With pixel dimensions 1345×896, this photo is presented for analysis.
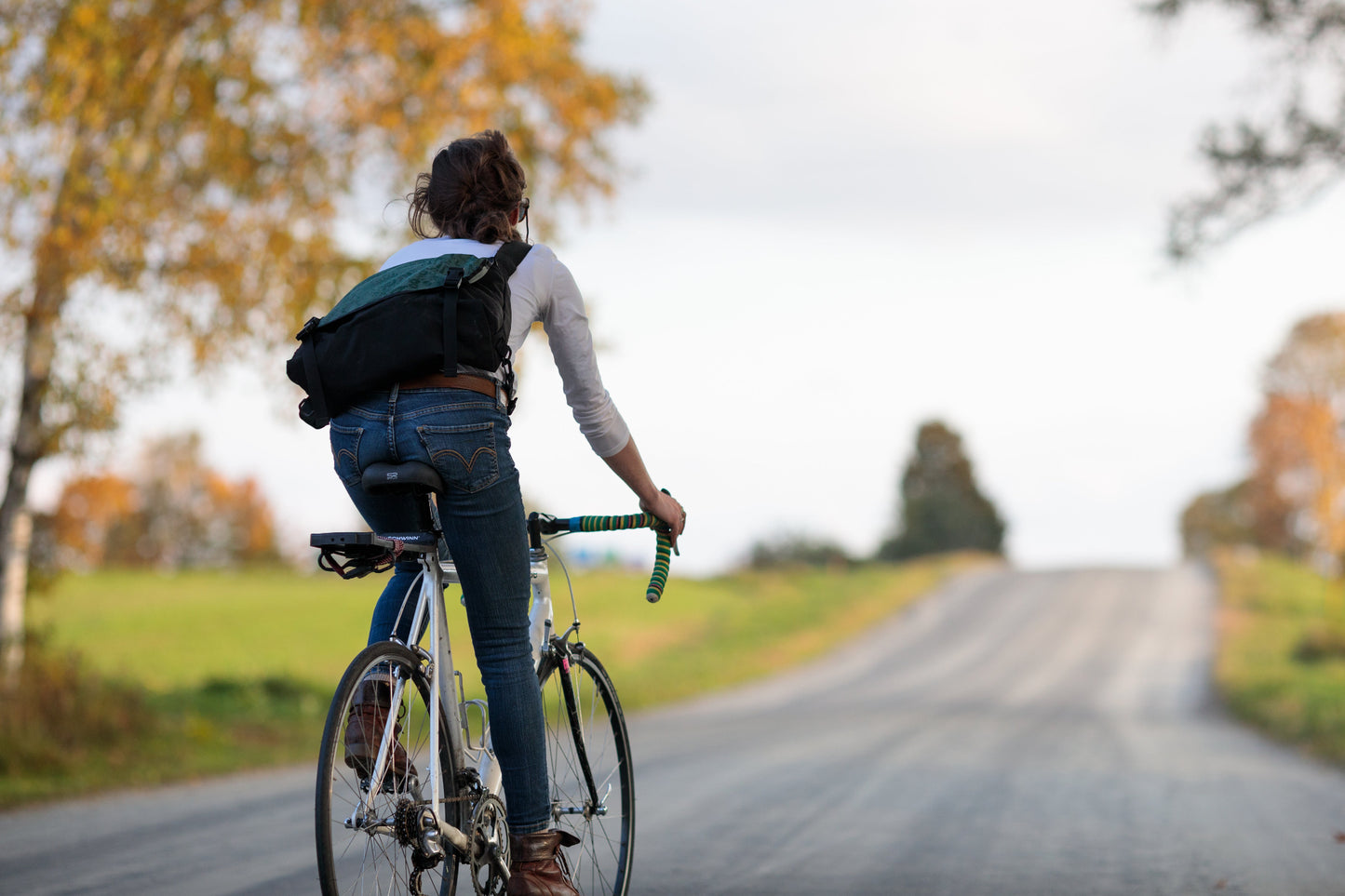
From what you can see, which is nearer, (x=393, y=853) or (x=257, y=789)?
(x=393, y=853)

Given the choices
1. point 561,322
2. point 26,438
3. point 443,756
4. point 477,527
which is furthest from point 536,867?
point 26,438

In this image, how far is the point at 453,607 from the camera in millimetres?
3375

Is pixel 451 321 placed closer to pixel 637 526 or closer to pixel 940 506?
pixel 637 526

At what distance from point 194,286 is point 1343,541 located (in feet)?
119

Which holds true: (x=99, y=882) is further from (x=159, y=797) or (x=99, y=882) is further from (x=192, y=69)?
(x=192, y=69)

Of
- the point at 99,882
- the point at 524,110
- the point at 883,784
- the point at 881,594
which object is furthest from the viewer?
the point at 881,594

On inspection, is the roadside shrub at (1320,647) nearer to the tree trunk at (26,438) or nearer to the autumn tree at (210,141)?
the autumn tree at (210,141)

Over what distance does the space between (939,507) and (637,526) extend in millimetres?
65844

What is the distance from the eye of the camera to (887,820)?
20.8 feet

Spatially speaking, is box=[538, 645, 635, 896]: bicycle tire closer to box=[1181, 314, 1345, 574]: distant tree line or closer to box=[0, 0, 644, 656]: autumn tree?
box=[0, 0, 644, 656]: autumn tree

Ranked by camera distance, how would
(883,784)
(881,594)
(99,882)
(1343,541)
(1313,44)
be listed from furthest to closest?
1. (881,594)
2. (1343,541)
3. (1313,44)
4. (883,784)
5. (99,882)

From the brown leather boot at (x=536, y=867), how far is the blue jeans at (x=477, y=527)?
3cm

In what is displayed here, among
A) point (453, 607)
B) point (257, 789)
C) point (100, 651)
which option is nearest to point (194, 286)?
point (257, 789)

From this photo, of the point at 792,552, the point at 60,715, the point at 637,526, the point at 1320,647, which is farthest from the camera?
the point at 792,552
